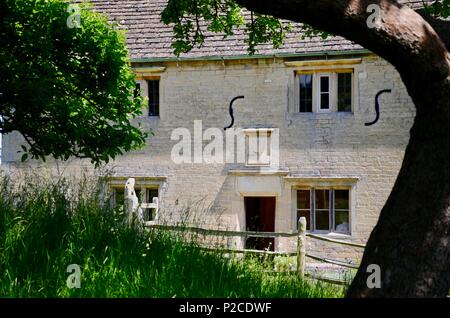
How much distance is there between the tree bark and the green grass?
1.51 meters

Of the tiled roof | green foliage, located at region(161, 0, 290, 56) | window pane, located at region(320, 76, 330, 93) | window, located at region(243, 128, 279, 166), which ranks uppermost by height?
the tiled roof

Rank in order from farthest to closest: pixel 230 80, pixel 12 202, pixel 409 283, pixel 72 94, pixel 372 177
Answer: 1. pixel 230 80
2. pixel 372 177
3. pixel 72 94
4. pixel 12 202
5. pixel 409 283

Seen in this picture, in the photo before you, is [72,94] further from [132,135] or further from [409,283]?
[409,283]

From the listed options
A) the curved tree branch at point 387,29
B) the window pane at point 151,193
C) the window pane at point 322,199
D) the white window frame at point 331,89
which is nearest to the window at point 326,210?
the window pane at point 322,199

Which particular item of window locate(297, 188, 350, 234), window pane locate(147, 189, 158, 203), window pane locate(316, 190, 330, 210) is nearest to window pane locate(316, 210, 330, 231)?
window locate(297, 188, 350, 234)

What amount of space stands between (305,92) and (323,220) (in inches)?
130

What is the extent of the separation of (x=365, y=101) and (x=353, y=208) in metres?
2.67

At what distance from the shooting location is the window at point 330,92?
15992mm

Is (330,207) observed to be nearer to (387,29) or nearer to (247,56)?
(247,56)

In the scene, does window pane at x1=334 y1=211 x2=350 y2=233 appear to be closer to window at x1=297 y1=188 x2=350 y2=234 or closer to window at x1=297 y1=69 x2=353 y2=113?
window at x1=297 y1=188 x2=350 y2=234

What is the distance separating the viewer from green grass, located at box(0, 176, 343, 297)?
16.9ft

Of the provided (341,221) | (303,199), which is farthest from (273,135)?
(341,221)
